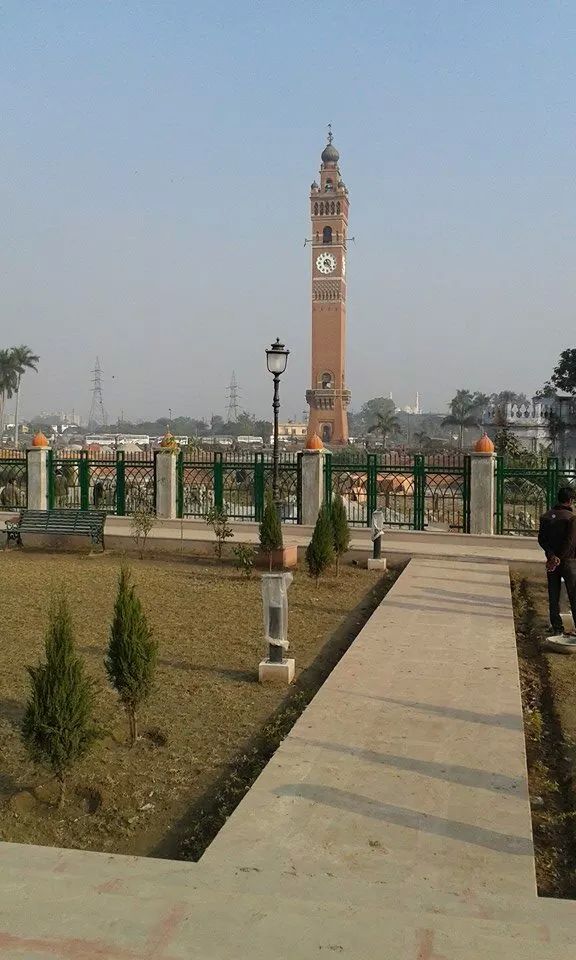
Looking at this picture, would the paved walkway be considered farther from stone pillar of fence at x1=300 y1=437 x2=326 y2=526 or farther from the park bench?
stone pillar of fence at x1=300 y1=437 x2=326 y2=526

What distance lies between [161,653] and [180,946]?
195 inches

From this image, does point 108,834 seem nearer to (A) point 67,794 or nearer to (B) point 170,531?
(A) point 67,794

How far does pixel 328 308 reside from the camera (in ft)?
248

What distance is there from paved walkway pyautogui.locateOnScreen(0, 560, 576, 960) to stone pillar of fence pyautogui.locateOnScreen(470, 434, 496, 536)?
375 inches

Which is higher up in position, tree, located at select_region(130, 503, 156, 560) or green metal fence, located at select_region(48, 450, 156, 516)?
green metal fence, located at select_region(48, 450, 156, 516)

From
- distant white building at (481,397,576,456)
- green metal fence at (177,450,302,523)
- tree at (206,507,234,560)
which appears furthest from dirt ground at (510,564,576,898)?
distant white building at (481,397,576,456)

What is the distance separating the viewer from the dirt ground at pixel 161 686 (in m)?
4.65

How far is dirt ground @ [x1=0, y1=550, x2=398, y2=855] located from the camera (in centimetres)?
465

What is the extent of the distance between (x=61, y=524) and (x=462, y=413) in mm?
63362

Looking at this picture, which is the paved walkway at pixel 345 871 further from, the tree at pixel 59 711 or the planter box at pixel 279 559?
the planter box at pixel 279 559

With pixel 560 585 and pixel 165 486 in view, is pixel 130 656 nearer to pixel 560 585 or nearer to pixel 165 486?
pixel 560 585

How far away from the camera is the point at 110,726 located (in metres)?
6.00

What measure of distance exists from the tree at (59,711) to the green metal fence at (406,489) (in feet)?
37.9

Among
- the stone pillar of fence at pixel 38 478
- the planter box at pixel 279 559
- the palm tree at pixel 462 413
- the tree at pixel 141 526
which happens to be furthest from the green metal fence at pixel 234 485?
the palm tree at pixel 462 413
